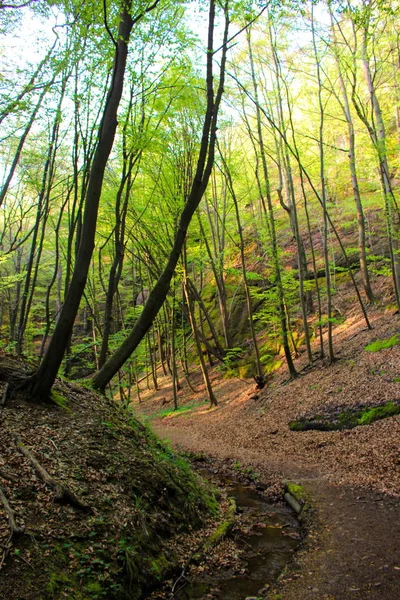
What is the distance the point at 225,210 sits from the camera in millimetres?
21844

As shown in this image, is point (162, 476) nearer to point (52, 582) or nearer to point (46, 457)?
point (46, 457)

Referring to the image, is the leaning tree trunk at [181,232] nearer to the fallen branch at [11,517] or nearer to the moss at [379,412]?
the fallen branch at [11,517]

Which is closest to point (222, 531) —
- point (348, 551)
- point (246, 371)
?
point (348, 551)

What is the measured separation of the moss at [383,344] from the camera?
11.7m

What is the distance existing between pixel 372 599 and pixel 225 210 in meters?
19.8

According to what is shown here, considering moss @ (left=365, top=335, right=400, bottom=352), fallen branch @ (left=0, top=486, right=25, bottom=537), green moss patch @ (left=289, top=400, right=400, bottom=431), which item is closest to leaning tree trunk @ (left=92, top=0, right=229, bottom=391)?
fallen branch @ (left=0, top=486, right=25, bottom=537)

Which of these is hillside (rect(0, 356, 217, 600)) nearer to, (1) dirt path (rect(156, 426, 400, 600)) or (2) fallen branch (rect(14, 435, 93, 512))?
(2) fallen branch (rect(14, 435, 93, 512))

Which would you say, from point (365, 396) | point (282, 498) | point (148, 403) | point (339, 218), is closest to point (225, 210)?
point (339, 218)

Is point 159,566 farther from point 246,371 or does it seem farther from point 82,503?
point 246,371

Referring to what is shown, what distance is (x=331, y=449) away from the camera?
8.57m

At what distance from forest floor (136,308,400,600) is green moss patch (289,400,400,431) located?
210mm

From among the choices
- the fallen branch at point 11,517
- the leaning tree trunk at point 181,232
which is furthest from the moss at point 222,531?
the leaning tree trunk at point 181,232

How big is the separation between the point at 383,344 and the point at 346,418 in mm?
3644

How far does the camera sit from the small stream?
4141 mm
